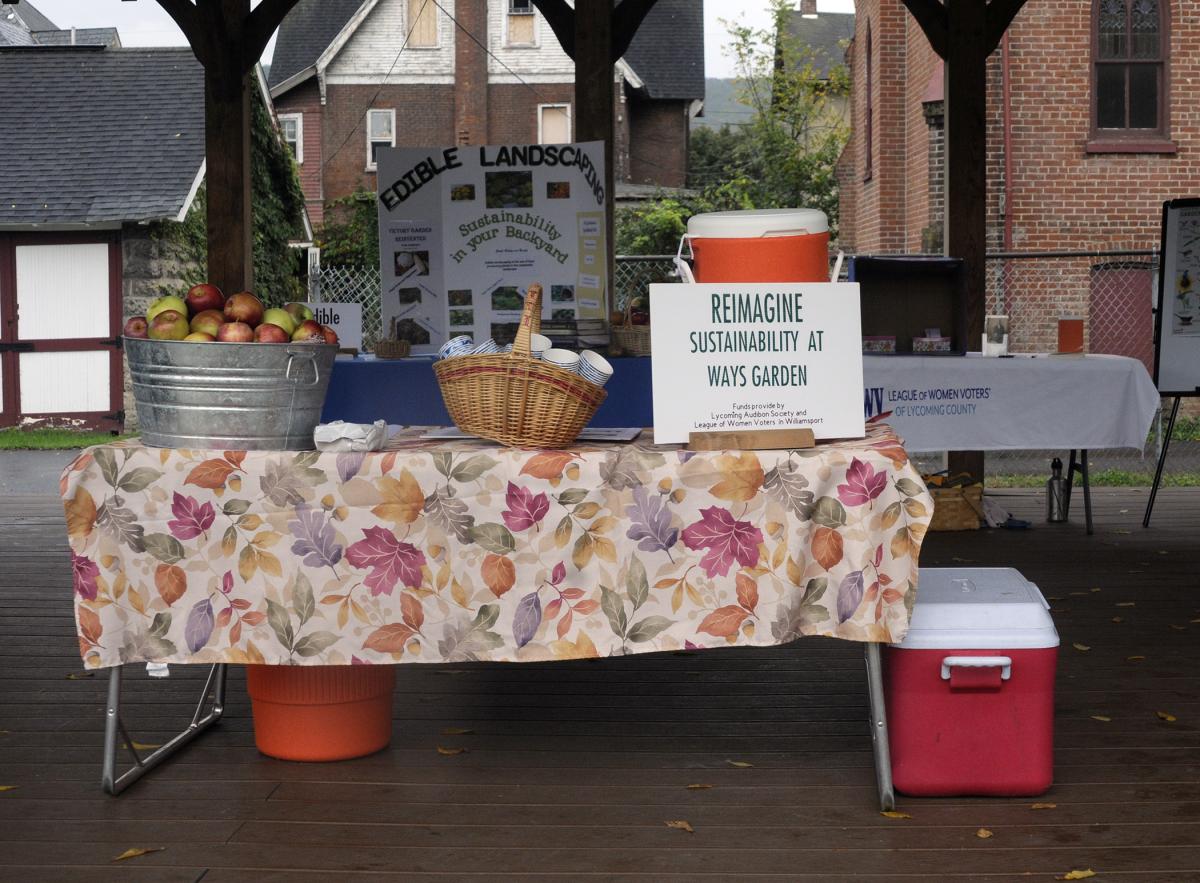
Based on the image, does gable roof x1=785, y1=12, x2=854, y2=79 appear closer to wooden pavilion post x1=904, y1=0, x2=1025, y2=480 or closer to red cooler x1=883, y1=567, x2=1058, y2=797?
wooden pavilion post x1=904, y1=0, x2=1025, y2=480

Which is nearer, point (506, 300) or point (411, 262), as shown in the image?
point (506, 300)

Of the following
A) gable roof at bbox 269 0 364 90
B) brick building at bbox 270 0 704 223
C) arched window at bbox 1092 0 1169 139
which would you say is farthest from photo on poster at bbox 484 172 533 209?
gable roof at bbox 269 0 364 90

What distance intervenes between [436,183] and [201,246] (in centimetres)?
1138

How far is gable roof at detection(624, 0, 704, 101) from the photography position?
31828 millimetres

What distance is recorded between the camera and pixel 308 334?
3471 millimetres

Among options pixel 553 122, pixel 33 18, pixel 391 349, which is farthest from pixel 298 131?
→ pixel 391 349

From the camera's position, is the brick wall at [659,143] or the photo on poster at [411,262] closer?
the photo on poster at [411,262]

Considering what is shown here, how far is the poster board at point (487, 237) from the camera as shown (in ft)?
23.3

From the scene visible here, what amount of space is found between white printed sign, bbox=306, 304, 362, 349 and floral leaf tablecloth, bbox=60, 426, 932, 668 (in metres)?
4.63

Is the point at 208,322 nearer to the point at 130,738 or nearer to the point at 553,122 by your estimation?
the point at 130,738

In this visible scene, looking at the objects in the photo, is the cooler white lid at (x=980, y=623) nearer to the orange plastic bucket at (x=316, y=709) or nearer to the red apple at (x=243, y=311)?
the orange plastic bucket at (x=316, y=709)

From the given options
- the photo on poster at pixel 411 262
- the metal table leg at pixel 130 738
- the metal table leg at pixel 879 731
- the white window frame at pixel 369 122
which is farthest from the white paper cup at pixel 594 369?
the white window frame at pixel 369 122

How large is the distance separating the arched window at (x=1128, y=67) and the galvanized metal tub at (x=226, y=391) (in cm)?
1368

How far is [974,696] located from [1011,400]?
4.08 metres
